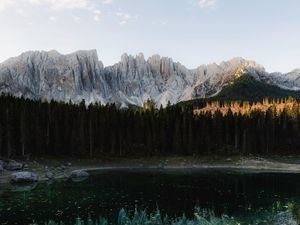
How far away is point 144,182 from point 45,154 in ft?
159

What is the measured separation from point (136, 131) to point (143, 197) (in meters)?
76.8

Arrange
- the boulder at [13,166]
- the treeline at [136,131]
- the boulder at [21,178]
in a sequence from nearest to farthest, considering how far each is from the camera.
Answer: the boulder at [21,178], the boulder at [13,166], the treeline at [136,131]

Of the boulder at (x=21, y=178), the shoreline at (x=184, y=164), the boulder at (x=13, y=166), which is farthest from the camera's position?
the shoreline at (x=184, y=164)

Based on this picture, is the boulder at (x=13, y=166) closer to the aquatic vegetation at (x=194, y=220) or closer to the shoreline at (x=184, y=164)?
the shoreline at (x=184, y=164)

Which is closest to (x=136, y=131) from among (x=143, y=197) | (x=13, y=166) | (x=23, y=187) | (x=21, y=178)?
(x=13, y=166)

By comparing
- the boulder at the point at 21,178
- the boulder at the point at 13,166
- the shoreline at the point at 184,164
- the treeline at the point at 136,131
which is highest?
the treeline at the point at 136,131

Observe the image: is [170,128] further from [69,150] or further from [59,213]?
[59,213]

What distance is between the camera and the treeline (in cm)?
11475

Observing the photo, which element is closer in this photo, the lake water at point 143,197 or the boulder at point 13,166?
the lake water at point 143,197

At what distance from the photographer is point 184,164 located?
11994 centimetres

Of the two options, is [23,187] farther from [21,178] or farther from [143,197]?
[143,197]

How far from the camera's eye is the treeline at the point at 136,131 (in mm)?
114750

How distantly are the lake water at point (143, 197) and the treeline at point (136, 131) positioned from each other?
39.5 metres

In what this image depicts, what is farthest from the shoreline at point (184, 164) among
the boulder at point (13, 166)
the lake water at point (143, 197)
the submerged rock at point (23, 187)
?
the lake water at point (143, 197)
